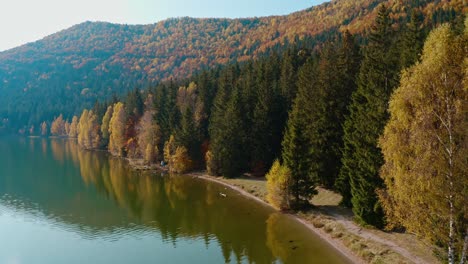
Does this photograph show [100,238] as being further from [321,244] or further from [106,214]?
[321,244]

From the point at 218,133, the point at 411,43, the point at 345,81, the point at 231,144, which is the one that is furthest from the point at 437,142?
the point at 218,133

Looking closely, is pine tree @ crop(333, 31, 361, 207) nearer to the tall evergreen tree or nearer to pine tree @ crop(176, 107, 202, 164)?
the tall evergreen tree

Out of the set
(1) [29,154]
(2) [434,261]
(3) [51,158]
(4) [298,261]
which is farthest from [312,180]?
(1) [29,154]

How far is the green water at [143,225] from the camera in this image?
4044cm

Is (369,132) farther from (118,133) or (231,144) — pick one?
(118,133)

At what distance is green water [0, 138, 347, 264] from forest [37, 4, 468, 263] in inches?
257

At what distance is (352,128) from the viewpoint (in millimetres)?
46656

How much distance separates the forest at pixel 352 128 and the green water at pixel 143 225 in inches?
257

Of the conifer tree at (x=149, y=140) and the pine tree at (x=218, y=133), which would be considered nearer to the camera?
the pine tree at (x=218, y=133)

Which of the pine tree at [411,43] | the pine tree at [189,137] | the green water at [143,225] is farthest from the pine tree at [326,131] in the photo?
the pine tree at [189,137]

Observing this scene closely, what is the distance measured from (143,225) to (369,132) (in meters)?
30.8

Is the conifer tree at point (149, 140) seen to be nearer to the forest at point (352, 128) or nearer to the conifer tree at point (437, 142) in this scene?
the forest at point (352, 128)

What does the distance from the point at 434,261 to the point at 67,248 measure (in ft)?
120

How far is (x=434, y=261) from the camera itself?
31.2m
